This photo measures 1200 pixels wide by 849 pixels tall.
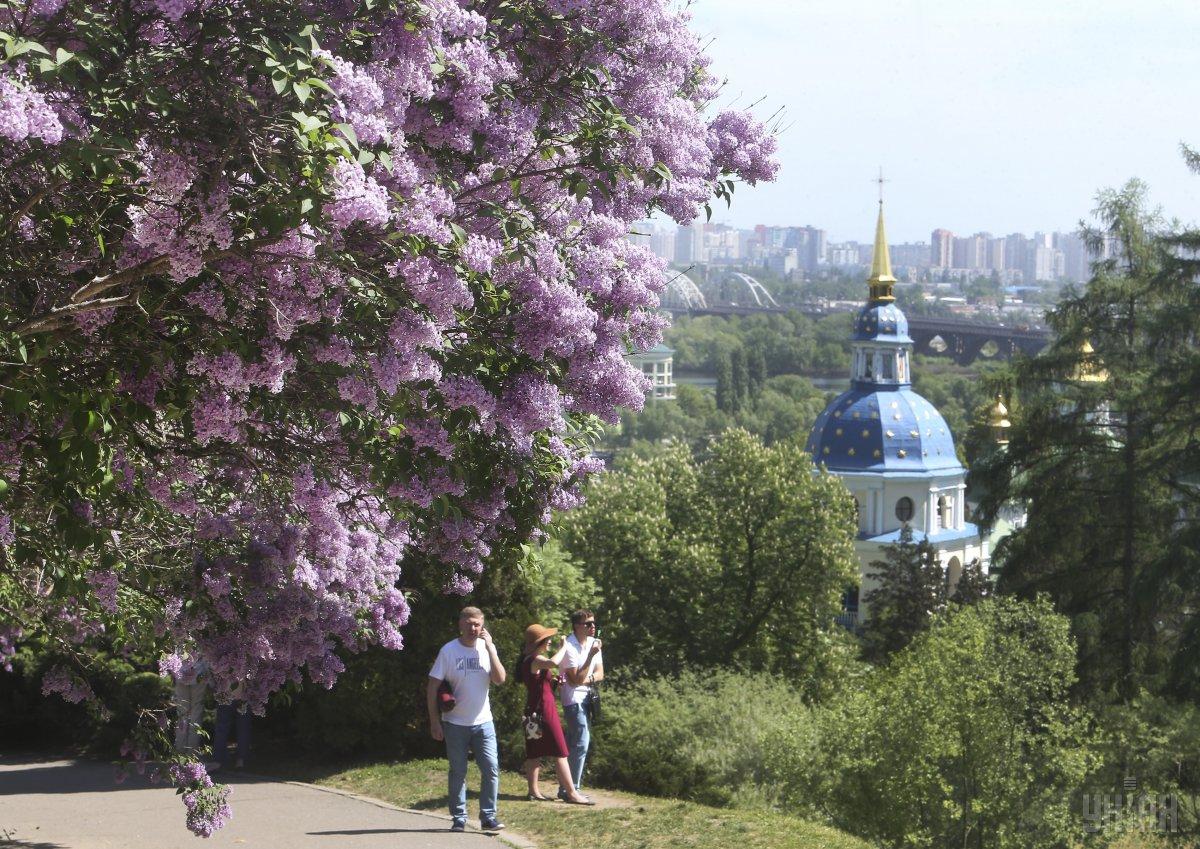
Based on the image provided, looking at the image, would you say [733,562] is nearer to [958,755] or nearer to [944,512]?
[958,755]

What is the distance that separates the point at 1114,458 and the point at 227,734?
2702cm

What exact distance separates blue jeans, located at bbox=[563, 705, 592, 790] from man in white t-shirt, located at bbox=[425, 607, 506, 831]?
60.7 inches

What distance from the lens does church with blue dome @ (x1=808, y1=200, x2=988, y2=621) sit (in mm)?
73438

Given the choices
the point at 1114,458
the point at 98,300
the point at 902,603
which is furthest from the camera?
the point at 902,603

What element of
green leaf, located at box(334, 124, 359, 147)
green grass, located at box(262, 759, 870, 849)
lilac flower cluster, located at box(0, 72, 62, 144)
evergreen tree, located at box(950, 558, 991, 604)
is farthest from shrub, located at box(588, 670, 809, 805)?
evergreen tree, located at box(950, 558, 991, 604)

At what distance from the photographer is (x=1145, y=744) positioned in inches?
1065

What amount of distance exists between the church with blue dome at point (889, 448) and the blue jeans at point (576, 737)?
200 feet

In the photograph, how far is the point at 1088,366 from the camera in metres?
38.1

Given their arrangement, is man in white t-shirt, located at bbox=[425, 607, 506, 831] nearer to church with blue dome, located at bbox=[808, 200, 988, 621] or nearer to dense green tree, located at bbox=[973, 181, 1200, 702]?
dense green tree, located at bbox=[973, 181, 1200, 702]

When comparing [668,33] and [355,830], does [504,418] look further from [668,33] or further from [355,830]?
[355,830]

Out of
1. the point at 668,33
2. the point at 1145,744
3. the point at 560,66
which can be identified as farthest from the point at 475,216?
the point at 1145,744

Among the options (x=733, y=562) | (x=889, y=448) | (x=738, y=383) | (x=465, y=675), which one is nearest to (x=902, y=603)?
(x=733, y=562)

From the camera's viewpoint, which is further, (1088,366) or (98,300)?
(1088,366)

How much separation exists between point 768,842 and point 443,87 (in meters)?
5.61
